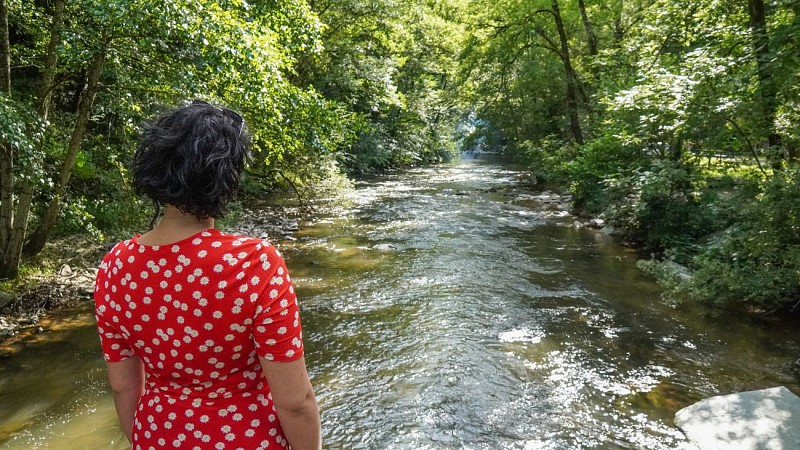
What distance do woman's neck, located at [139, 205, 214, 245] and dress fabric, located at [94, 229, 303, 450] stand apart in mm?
23

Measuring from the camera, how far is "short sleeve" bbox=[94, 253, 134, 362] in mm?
1479

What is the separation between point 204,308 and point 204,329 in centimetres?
6

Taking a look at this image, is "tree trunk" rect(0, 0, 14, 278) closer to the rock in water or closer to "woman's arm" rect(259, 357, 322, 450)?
"woman's arm" rect(259, 357, 322, 450)

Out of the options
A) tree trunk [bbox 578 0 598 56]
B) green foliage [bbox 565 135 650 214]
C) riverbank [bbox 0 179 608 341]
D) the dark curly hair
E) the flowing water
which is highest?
tree trunk [bbox 578 0 598 56]

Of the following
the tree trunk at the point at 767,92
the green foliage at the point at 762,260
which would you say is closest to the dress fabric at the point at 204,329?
the green foliage at the point at 762,260

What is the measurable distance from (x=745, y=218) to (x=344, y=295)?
5.54m

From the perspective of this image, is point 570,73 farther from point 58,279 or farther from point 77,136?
point 58,279

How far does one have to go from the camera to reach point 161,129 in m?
1.42

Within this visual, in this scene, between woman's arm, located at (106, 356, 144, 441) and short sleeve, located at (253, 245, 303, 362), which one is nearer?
short sleeve, located at (253, 245, 303, 362)

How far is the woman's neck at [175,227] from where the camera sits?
140 centimetres

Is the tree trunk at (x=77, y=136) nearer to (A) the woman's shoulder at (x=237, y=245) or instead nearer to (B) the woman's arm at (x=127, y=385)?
(B) the woman's arm at (x=127, y=385)

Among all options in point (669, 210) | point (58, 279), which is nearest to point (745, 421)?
point (669, 210)

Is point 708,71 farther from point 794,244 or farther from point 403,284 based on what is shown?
point 403,284

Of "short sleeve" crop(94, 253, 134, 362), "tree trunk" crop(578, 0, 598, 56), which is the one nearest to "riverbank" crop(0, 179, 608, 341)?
"short sleeve" crop(94, 253, 134, 362)
